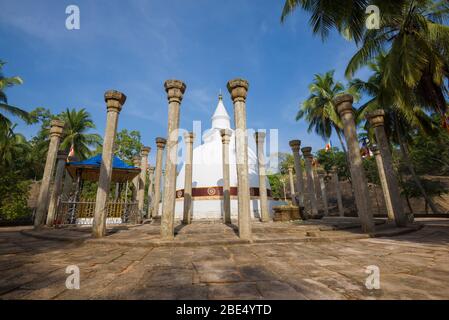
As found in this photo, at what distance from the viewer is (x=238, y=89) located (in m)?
6.77

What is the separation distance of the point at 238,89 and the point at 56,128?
908 centimetres

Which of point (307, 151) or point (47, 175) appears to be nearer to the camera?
point (47, 175)

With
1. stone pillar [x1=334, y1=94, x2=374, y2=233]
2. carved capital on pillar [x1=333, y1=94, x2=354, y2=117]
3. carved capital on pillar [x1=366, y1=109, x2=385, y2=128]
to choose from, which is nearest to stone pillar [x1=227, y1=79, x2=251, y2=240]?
carved capital on pillar [x1=333, y1=94, x2=354, y2=117]

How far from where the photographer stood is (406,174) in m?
30.9

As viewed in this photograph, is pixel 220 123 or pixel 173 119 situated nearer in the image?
pixel 173 119

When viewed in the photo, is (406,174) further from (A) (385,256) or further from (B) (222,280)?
(B) (222,280)

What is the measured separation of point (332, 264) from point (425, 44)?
1040 cm

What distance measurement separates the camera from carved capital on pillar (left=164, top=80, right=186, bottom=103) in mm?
6922

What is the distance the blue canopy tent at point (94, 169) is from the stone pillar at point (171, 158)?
694 centimetres

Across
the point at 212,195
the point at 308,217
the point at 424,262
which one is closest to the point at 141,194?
the point at 212,195

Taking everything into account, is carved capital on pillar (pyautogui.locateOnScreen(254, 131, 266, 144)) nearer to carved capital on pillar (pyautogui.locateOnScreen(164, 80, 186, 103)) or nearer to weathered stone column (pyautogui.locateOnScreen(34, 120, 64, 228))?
carved capital on pillar (pyautogui.locateOnScreen(164, 80, 186, 103))

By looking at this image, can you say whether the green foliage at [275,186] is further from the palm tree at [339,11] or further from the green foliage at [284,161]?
the palm tree at [339,11]

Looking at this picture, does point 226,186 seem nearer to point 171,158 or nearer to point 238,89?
point 171,158
